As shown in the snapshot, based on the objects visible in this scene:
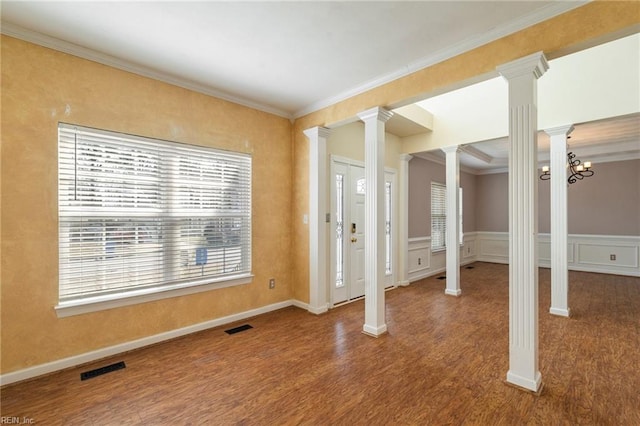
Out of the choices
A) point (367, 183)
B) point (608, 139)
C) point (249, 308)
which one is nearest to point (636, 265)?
point (608, 139)

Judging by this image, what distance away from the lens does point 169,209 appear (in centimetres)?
317

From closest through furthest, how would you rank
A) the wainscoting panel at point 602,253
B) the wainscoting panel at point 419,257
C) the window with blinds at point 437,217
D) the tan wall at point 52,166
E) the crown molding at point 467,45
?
the crown molding at point 467,45 < the tan wall at point 52,166 < the wainscoting panel at point 419,257 < the wainscoting panel at point 602,253 < the window with blinds at point 437,217

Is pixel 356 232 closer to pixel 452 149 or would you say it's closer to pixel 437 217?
pixel 452 149

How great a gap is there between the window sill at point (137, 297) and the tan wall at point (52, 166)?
0.06 meters

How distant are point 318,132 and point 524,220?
2565mm

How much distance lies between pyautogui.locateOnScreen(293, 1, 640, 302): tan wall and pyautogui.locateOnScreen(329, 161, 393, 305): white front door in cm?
46

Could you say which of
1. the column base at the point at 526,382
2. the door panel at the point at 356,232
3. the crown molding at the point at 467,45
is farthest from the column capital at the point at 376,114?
the column base at the point at 526,382

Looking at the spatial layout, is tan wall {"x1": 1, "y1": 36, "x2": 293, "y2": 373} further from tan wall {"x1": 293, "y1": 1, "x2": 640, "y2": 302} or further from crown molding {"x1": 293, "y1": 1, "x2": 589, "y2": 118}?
crown molding {"x1": 293, "y1": 1, "x2": 589, "y2": 118}

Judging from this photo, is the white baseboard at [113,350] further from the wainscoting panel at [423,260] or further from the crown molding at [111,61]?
the wainscoting panel at [423,260]

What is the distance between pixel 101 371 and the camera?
2521 millimetres

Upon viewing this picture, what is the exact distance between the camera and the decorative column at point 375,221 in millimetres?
3258

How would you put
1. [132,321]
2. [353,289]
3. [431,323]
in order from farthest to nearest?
[353,289] → [431,323] → [132,321]

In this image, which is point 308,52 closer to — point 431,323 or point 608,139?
point 431,323

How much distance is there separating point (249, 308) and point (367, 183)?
2232 mm
